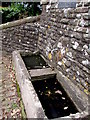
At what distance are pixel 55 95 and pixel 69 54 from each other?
2.64ft

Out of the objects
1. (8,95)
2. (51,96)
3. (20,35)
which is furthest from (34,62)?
(20,35)

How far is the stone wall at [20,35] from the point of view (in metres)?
4.30

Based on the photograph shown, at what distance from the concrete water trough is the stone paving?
26 cm

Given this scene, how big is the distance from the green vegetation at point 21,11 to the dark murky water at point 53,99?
14.4 ft

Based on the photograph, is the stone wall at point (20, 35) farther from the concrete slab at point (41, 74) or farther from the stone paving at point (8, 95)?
the concrete slab at point (41, 74)

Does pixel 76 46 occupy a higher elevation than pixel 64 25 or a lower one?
lower

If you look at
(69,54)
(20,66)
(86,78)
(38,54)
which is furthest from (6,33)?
(86,78)

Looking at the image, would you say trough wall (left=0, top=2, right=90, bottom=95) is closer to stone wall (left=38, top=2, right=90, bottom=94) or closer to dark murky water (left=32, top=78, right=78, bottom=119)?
stone wall (left=38, top=2, right=90, bottom=94)

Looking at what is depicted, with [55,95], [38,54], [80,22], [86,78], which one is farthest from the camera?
[38,54]

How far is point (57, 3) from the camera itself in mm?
2996

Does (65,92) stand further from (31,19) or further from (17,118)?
(31,19)

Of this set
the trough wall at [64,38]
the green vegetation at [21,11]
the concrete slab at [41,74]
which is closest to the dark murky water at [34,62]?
the trough wall at [64,38]

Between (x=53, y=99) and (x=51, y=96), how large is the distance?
0.27 ft

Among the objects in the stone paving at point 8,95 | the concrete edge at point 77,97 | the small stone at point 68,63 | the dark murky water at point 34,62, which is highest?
the small stone at point 68,63
